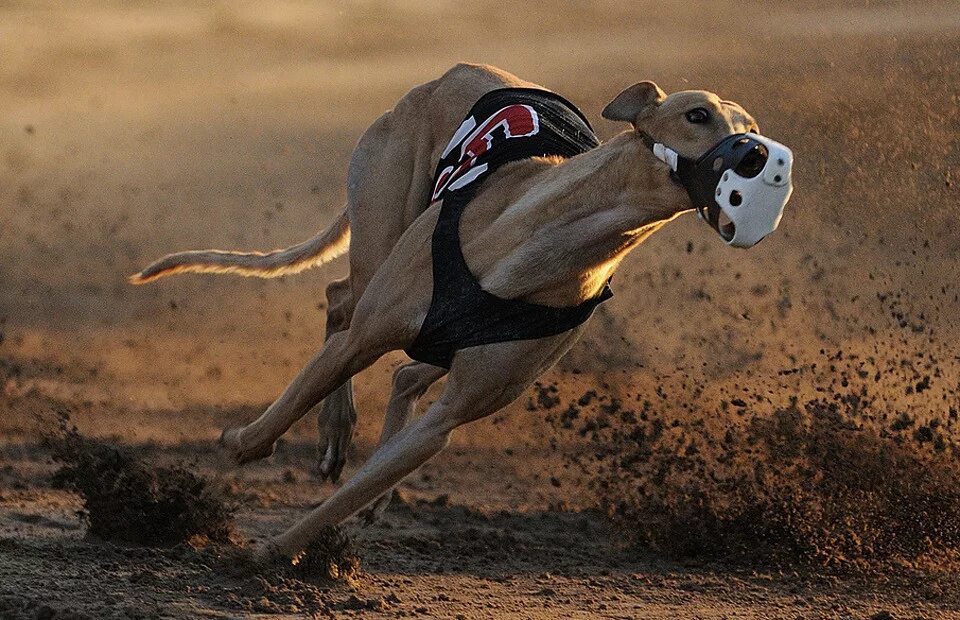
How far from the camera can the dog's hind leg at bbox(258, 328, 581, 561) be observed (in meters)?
4.45

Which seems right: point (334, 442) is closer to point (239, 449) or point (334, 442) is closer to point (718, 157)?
point (239, 449)

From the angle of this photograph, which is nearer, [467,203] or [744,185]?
[744,185]

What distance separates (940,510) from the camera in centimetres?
614

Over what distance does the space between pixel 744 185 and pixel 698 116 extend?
30 cm

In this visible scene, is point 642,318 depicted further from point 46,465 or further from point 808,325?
point 46,465

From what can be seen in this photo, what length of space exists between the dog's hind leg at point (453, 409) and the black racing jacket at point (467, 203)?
0.15ft

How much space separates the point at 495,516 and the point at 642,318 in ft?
5.07

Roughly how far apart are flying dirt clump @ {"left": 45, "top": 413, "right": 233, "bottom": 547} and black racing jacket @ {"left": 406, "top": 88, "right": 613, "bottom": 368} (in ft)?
3.93

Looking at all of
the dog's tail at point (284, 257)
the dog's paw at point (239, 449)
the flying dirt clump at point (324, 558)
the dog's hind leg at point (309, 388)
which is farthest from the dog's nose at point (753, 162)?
the dog's tail at point (284, 257)

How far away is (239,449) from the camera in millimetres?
4949

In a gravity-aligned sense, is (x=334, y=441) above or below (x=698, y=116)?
below

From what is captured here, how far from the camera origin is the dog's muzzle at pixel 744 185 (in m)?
3.77

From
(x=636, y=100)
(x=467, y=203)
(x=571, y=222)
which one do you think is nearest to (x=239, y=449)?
(x=467, y=203)

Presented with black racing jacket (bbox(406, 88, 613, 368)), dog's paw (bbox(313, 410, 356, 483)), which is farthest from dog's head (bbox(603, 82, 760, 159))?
dog's paw (bbox(313, 410, 356, 483))
